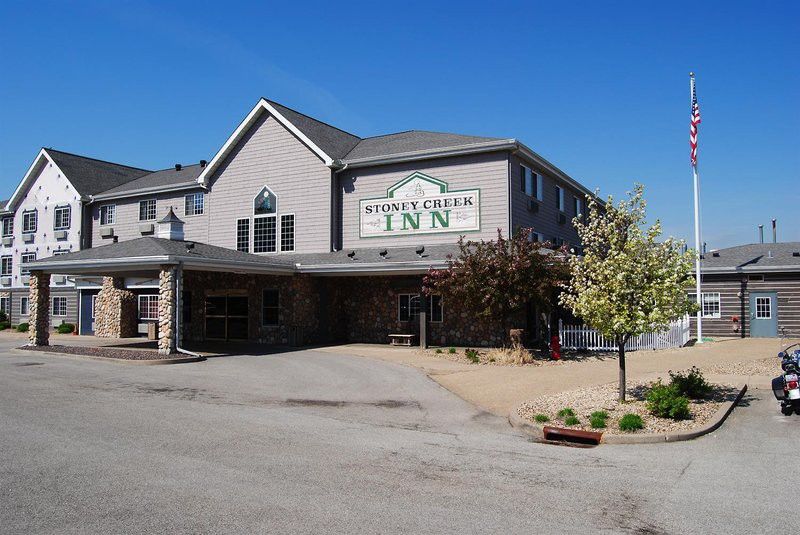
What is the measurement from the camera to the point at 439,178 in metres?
24.9

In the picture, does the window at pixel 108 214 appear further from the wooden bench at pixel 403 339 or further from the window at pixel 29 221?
→ the wooden bench at pixel 403 339

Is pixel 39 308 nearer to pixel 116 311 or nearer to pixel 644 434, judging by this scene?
pixel 116 311

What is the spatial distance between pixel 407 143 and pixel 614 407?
18.2 m

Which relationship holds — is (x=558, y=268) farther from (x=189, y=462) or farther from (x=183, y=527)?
(x=183, y=527)

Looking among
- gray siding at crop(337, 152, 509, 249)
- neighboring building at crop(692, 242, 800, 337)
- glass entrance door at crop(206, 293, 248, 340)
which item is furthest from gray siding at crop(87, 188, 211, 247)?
neighboring building at crop(692, 242, 800, 337)

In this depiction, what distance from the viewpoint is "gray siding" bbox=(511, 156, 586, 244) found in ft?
78.7

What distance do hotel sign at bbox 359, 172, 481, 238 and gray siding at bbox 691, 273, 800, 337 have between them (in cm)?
1335

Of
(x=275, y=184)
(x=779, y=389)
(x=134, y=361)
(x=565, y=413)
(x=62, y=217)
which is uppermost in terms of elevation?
(x=275, y=184)

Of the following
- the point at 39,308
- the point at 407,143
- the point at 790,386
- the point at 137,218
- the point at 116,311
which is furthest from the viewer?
the point at 137,218

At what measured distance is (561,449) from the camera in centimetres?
910

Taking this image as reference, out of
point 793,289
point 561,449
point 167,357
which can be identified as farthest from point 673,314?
point 793,289

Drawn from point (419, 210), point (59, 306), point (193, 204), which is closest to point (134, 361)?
point (419, 210)

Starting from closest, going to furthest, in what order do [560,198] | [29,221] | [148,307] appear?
[560,198] → [148,307] → [29,221]

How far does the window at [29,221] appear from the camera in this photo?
3941 centimetres
